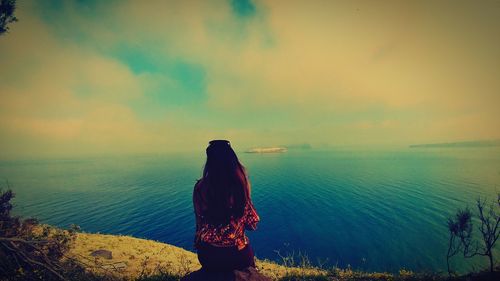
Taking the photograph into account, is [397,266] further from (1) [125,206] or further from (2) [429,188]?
(1) [125,206]

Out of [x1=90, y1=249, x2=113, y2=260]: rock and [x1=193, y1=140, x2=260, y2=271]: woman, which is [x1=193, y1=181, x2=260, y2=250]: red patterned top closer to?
[x1=193, y1=140, x2=260, y2=271]: woman

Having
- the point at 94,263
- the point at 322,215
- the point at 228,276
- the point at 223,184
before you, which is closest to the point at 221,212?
the point at 223,184

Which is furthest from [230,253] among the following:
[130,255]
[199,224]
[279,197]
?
[279,197]

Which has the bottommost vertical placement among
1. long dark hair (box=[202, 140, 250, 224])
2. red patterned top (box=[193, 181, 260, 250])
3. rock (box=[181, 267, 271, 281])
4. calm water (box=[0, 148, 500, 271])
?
calm water (box=[0, 148, 500, 271])

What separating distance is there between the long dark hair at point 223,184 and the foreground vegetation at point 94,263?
4.06 m

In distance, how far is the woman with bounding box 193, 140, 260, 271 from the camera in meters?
4.54

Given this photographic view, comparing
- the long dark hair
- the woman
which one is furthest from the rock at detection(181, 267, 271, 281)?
the long dark hair

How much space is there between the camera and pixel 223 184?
4566 mm

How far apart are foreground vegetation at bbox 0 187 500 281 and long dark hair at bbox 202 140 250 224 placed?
13.3ft

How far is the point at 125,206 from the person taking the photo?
61.1 meters

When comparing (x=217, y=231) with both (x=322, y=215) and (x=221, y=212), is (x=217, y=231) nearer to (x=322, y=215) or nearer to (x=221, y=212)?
→ (x=221, y=212)

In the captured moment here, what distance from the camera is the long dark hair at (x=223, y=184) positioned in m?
4.55

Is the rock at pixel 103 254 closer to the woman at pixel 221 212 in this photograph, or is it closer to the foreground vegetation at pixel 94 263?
the foreground vegetation at pixel 94 263

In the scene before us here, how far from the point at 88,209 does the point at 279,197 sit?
50998 mm
